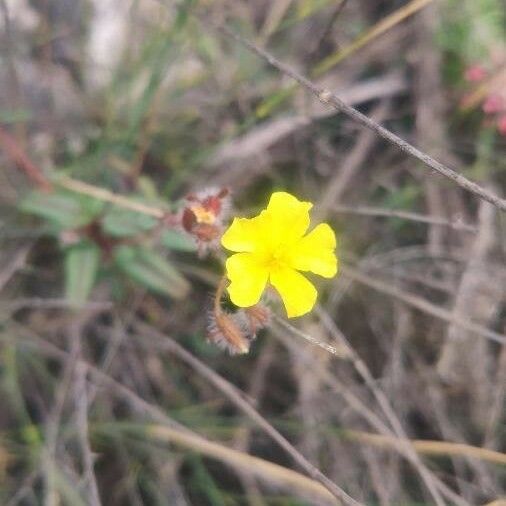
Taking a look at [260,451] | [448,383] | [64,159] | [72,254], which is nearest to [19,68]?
[64,159]

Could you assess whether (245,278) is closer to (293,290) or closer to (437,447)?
(293,290)

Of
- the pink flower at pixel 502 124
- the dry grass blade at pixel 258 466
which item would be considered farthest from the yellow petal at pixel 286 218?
the pink flower at pixel 502 124

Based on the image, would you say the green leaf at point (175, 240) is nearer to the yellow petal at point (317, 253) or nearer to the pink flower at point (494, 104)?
the yellow petal at point (317, 253)

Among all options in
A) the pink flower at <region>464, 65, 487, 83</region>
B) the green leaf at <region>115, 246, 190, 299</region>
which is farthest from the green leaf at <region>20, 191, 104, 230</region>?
the pink flower at <region>464, 65, 487, 83</region>

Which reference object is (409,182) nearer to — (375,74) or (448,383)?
(375,74)

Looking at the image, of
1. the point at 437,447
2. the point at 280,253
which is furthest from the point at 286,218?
the point at 437,447

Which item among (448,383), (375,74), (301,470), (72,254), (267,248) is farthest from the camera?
(375,74)
